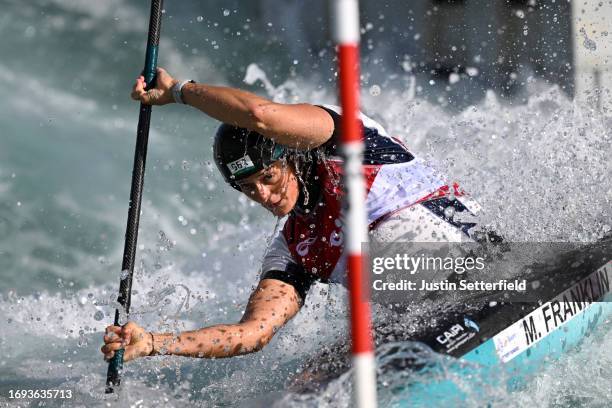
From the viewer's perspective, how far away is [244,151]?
2.68 metres

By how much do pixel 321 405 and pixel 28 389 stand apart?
1593mm

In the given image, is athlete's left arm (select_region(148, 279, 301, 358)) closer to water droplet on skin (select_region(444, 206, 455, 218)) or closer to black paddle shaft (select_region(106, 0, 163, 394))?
black paddle shaft (select_region(106, 0, 163, 394))

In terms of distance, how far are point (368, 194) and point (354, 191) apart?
4.55 feet

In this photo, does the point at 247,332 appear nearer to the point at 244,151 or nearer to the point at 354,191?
the point at 244,151

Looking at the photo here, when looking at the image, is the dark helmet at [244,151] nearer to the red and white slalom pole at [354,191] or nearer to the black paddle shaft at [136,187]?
the black paddle shaft at [136,187]

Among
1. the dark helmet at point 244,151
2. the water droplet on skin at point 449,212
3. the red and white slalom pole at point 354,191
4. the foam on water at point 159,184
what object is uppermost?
the foam on water at point 159,184

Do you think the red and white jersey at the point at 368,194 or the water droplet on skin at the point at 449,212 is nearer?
the red and white jersey at the point at 368,194

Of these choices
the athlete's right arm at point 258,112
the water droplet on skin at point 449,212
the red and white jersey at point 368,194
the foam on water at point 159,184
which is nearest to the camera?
the athlete's right arm at point 258,112

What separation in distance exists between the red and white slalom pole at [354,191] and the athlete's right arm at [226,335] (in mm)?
1117

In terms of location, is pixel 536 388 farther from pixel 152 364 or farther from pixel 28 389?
pixel 28 389

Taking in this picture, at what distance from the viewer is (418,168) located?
307 cm

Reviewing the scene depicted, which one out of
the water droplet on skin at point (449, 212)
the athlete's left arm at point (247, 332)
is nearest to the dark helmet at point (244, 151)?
the athlete's left arm at point (247, 332)

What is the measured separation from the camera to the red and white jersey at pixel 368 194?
2.90 m

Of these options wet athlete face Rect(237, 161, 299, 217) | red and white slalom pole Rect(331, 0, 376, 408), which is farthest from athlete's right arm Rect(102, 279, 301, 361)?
red and white slalom pole Rect(331, 0, 376, 408)
